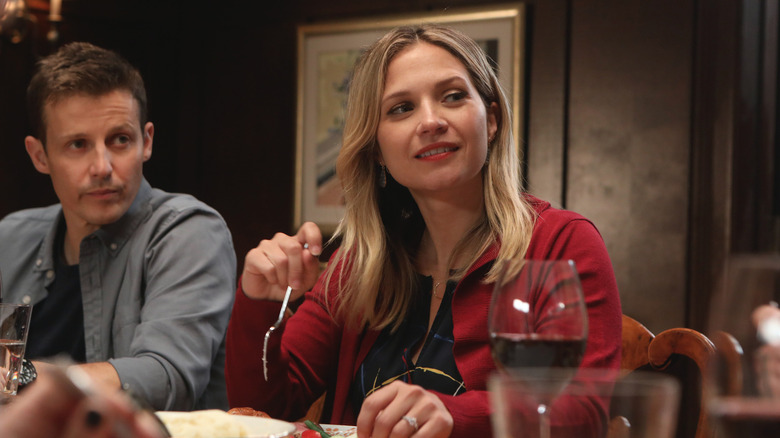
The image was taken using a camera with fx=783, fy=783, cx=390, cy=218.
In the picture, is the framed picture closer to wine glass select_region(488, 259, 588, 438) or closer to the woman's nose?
the woman's nose

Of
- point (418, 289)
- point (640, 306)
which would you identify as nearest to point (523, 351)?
point (418, 289)

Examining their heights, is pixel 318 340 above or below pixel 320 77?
below

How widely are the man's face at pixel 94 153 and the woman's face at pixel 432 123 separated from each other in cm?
73

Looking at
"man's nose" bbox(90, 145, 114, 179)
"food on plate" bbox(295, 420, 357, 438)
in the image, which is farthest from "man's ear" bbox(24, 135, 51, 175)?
"food on plate" bbox(295, 420, 357, 438)

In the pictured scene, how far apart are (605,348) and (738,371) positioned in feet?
2.63

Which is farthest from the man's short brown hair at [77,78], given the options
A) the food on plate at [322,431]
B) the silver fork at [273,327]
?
the food on plate at [322,431]

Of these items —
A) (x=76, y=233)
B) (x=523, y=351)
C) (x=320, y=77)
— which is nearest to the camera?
(x=523, y=351)

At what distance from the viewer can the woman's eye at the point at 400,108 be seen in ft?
5.70

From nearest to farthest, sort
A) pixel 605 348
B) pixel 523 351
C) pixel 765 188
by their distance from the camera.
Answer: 1. pixel 523 351
2. pixel 605 348
3. pixel 765 188

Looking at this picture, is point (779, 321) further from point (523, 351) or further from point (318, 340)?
point (318, 340)

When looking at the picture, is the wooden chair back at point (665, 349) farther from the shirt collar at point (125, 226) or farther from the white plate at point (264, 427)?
the shirt collar at point (125, 226)

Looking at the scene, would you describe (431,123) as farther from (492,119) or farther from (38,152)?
(38,152)

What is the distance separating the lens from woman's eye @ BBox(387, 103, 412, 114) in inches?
68.4

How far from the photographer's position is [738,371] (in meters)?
0.47
